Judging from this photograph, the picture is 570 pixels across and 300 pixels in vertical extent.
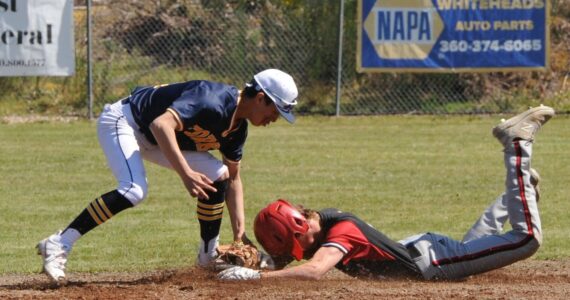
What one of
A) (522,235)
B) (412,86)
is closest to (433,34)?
(412,86)

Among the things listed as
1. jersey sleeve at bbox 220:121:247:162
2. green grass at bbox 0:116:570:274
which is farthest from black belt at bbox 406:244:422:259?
green grass at bbox 0:116:570:274

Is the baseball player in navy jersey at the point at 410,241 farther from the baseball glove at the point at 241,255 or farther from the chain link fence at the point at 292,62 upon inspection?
the chain link fence at the point at 292,62

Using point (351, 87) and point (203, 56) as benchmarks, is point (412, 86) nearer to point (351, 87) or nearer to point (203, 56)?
point (351, 87)

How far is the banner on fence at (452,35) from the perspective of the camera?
53.7 feet

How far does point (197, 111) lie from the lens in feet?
21.6

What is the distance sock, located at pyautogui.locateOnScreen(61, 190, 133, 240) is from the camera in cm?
664

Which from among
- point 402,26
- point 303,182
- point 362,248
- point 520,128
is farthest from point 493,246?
point 402,26

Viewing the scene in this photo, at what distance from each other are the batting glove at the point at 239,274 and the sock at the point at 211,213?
1.89 ft

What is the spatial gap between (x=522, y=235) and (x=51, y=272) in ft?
9.27

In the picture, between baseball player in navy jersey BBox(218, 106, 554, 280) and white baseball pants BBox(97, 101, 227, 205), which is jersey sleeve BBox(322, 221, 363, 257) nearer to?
baseball player in navy jersey BBox(218, 106, 554, 280)

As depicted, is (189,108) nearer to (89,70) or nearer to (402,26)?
(89,70)

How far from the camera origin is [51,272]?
6609 mm

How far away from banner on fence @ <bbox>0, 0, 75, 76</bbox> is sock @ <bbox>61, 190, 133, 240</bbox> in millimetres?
9270

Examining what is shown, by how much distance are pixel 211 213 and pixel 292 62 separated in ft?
33.9
